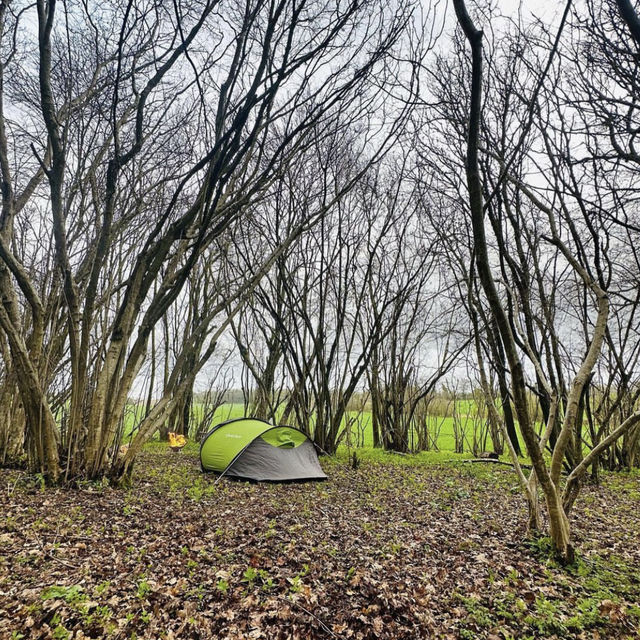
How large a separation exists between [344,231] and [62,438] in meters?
6.85

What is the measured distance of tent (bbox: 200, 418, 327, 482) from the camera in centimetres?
629

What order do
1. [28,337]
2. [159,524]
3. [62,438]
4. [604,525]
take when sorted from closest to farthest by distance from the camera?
[159,524] < [604,525] < [62,438] < [28,337]

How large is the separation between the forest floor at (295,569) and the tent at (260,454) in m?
1.10

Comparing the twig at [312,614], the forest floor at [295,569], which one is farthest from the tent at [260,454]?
the twig at [312,614]

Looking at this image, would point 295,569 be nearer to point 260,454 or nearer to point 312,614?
point 312,614

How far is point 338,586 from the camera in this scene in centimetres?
286

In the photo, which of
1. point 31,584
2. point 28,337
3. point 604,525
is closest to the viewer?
point 31,584

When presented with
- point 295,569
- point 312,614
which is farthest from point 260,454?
point 312,614

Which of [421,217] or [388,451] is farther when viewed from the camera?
[388,451]

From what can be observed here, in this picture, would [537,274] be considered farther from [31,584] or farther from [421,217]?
[31,584]

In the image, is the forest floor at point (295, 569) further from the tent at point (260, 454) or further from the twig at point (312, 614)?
the tent at point (260, 454)

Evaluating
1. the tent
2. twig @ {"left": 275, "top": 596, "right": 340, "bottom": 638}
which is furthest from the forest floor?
the tent

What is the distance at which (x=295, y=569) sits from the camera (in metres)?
3.08

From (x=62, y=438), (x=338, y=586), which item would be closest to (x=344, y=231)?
(x=62, y=438)
